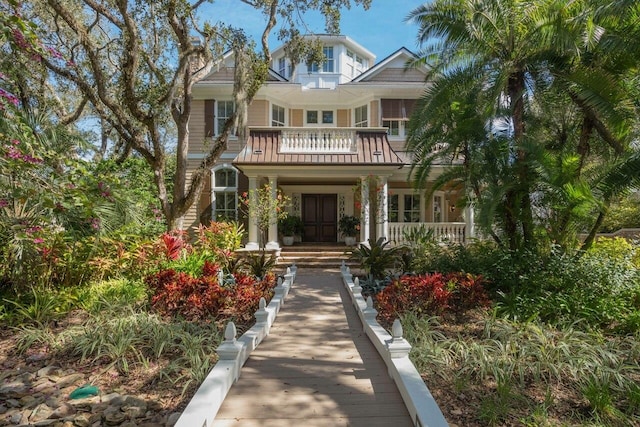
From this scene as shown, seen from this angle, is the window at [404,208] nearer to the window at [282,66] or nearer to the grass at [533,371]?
the window at [282,66]

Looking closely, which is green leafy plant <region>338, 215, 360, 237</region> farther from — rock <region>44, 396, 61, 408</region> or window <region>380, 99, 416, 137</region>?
rock <region>44, 396, 61, 408</region>

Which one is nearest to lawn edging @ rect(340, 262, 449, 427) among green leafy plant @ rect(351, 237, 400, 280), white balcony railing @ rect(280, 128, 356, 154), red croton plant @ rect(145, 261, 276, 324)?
red croton plant @ rect(145, 261, 276, 324)

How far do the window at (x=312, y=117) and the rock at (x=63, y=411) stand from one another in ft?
46.2

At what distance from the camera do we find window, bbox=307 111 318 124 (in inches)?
645

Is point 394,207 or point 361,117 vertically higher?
point 361,117

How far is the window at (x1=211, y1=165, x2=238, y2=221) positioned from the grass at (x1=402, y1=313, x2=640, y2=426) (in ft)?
35.3

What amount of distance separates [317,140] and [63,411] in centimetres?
1107

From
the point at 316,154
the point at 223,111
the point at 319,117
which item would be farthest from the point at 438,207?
the point at 223,111

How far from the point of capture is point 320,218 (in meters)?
15.9

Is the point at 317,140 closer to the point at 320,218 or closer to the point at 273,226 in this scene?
the point at 273,226

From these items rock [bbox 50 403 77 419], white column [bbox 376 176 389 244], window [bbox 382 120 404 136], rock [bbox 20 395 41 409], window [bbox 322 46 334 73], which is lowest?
rock [bbox 20 395 41 409]

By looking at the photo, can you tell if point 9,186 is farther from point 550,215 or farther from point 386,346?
point 550,215

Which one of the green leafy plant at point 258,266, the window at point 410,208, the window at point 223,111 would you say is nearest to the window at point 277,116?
the window at point 223,111

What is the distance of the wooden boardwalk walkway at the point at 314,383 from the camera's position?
3.53 meters
